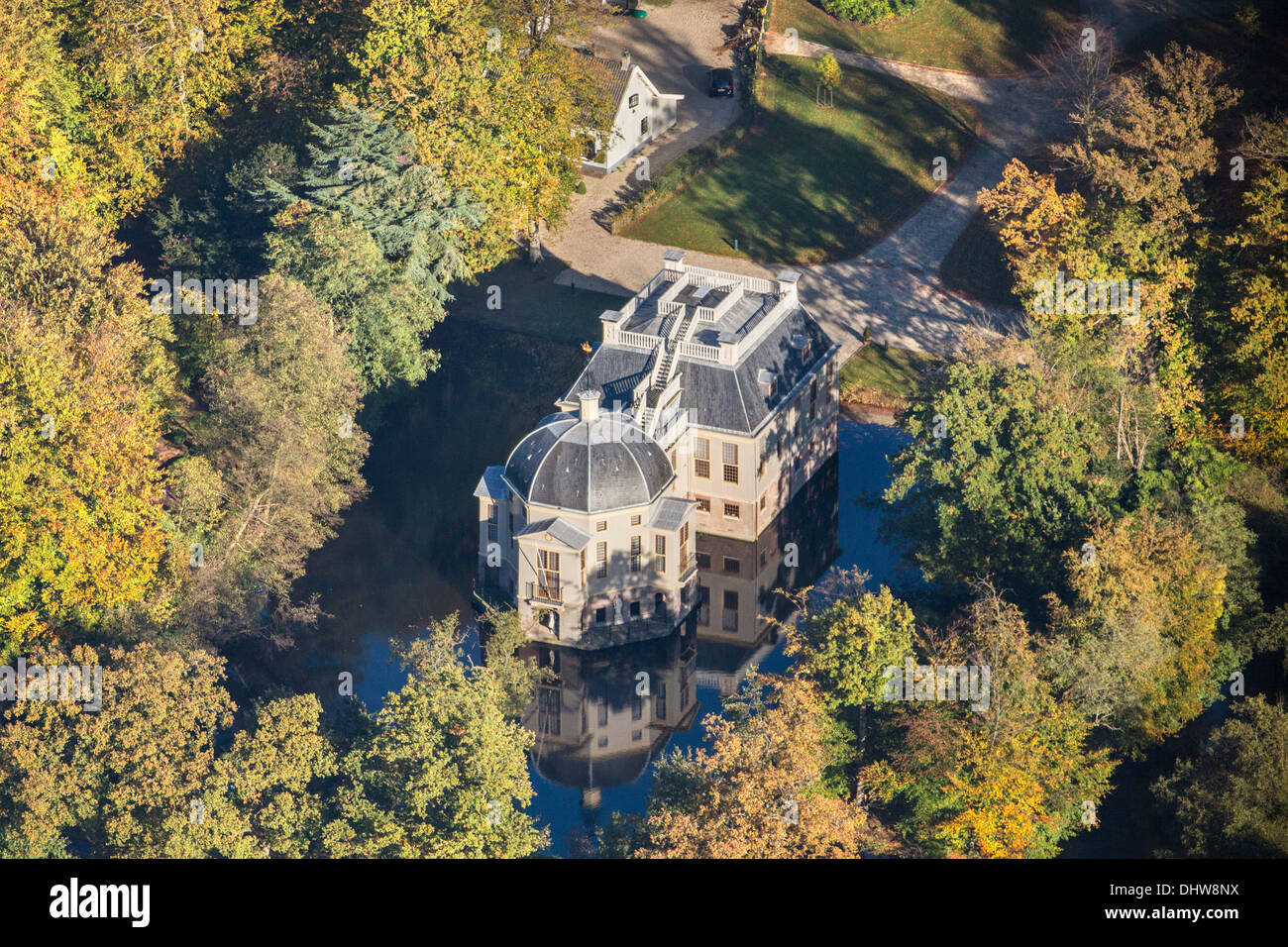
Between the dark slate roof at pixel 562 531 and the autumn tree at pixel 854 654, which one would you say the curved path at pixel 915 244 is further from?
the autumn tree at pixel 854 654

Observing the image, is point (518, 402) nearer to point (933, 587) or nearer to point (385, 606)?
point (385, 606)

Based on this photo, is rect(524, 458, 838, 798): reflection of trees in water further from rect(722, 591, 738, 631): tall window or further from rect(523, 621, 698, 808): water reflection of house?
rect(722, 591, 738, 631): tall window

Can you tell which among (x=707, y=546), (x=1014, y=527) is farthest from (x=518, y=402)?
(x=1014, y=527)

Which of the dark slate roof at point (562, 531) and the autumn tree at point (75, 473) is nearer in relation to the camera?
the autumn tree at point (75, 473)

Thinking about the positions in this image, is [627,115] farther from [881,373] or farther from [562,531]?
[562,531]

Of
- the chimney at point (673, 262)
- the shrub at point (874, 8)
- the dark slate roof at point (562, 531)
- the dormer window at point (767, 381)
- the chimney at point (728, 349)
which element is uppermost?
the shrub at point (874, 8)

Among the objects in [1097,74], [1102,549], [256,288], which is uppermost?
[1097,74]

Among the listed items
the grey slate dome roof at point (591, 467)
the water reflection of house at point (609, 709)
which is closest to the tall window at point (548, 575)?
the grey slate dome roof at point (591, 467)
